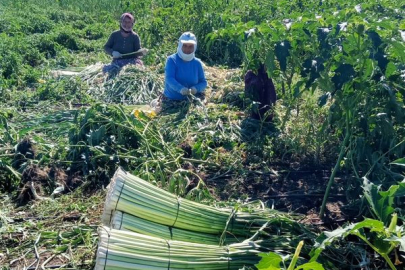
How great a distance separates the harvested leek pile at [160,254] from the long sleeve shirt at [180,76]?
324cm

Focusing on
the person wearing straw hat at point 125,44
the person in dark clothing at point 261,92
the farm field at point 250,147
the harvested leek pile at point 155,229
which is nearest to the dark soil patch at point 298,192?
the farm field at point 250,147

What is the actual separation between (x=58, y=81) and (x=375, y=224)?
5596 millimetres

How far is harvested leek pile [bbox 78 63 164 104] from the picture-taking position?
6520 millimetres

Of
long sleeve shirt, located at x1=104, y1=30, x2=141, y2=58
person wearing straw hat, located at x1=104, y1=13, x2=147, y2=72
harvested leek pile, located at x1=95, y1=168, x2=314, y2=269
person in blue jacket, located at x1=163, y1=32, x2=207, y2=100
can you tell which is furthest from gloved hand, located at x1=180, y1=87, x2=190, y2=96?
harvested leek pile, located at x1=95, y1=168, x2=314, y2=269

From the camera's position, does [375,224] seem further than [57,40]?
No

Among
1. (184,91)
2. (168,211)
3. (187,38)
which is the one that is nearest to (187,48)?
(187,38)

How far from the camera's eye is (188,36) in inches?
233

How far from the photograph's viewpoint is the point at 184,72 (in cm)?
611

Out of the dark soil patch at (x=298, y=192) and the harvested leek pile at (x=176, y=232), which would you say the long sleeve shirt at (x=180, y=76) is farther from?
the harvested leek pile at (x=176, y=232)

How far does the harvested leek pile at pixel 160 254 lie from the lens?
2697 millimetres

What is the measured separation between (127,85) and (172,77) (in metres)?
0.94

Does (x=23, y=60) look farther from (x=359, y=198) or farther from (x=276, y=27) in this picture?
(x=359, y=198)

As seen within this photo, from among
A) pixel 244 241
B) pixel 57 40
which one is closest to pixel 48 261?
pixel 244 241

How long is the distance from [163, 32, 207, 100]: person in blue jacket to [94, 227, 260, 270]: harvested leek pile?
3.19 metres
